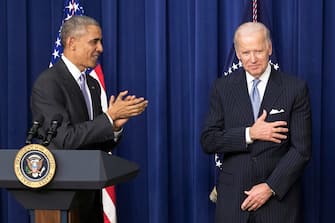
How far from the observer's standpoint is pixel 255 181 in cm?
238

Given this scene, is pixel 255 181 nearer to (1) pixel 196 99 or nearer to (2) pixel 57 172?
(2) pixel 57 172

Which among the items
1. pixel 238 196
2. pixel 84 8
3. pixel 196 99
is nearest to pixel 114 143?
pixel 238 196

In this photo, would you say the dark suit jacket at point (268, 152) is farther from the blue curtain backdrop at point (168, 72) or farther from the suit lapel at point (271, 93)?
the blue curtain backdrop at point (168, 72)

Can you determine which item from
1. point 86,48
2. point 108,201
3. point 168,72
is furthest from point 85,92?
point 168,72

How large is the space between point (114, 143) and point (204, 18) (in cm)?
138

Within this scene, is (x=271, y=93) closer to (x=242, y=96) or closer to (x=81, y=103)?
(x=242, y=96)

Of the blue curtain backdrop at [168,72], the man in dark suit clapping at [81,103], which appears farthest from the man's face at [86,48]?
the blue curtain backdrop at [168,72]

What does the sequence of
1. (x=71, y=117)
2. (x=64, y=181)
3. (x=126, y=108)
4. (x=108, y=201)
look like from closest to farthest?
(x=64, y=181), (x=126, y=108), (x=71, y=117), (x=108, y=201)

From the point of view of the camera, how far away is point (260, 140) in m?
2.36

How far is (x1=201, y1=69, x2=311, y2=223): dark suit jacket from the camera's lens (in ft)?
7.69

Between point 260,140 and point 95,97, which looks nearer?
point 260,140

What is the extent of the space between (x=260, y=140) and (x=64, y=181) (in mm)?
964

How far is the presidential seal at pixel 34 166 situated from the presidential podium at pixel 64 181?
0.02 metres

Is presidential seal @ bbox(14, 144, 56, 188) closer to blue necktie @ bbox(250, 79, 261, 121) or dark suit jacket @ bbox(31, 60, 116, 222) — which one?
dark suit jacket @ bbox(31, 60, 116, 222)
